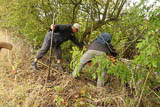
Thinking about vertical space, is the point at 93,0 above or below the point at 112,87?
above

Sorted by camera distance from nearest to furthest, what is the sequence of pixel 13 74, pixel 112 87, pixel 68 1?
pixel 112 87 < pixel 13 74 < pixel 68 1

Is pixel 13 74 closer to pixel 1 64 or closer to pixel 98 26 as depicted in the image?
pixel 1 64

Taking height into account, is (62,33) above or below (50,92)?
above

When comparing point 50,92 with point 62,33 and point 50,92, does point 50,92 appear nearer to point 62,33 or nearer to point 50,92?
point 50,92

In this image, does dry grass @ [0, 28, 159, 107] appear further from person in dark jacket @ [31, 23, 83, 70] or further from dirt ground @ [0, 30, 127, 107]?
person in dark jacket @ [31, 23, 83, 70]

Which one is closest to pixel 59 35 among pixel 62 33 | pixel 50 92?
pixel 62 33

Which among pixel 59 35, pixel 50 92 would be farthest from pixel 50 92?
pixel 59 35

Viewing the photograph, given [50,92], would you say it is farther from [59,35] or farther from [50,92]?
[59,35]

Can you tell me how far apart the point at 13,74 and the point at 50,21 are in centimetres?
219

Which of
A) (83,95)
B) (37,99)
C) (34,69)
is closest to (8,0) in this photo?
(34,69)

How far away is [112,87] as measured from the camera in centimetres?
310

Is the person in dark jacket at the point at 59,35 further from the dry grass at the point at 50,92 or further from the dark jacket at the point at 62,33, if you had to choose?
the dry grass at the point at 50,92

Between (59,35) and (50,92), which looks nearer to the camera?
(50,92)

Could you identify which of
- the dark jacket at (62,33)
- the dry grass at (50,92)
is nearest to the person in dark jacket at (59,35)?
the dark jacket at (62,33)
